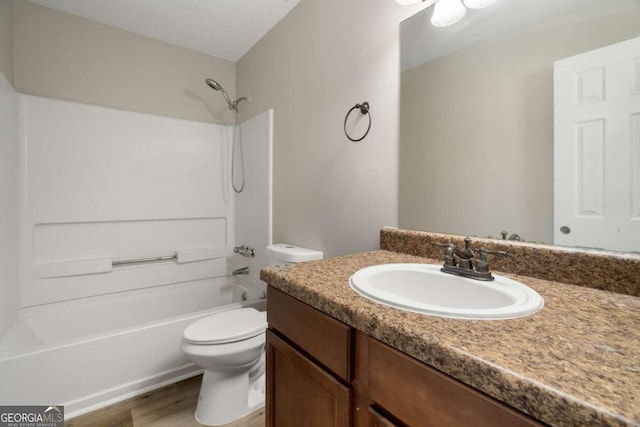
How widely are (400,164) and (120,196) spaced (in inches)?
82.8

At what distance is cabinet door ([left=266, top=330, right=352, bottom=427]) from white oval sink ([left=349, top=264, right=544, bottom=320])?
245 mm

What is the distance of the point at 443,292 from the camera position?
85cm

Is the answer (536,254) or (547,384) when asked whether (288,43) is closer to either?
(536,254)

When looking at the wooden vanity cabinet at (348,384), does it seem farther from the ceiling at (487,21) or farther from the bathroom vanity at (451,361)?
the ceiling at (487,21)

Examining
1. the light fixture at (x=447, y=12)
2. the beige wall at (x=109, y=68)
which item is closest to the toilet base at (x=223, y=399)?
the light fixture at (x=447, y=12)

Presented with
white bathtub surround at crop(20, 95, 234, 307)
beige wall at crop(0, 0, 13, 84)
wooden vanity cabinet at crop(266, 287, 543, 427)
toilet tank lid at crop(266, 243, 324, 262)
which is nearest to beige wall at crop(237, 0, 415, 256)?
toilet tank lid at crop(266, 243, 324, 262)

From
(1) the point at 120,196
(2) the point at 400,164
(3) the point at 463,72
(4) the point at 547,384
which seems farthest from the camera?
(1) the point at 120,196

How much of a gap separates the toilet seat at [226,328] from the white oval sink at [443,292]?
885 mm

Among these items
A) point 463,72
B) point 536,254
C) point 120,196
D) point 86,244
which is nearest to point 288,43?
point 463,72

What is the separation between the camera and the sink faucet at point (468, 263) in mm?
791

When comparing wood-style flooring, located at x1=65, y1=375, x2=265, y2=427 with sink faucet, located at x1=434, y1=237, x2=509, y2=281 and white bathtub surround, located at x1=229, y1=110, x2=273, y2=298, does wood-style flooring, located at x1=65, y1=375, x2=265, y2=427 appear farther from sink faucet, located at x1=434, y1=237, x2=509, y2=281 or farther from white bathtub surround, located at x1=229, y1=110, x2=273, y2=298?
sink faucet, located at x1=434, y1=237, x2=509, y2=281

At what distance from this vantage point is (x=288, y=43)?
188cm

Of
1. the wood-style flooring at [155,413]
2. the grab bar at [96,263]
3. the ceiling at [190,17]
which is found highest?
the ceiling at [190,17]

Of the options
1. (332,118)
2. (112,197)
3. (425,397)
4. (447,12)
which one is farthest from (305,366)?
(112,197)
